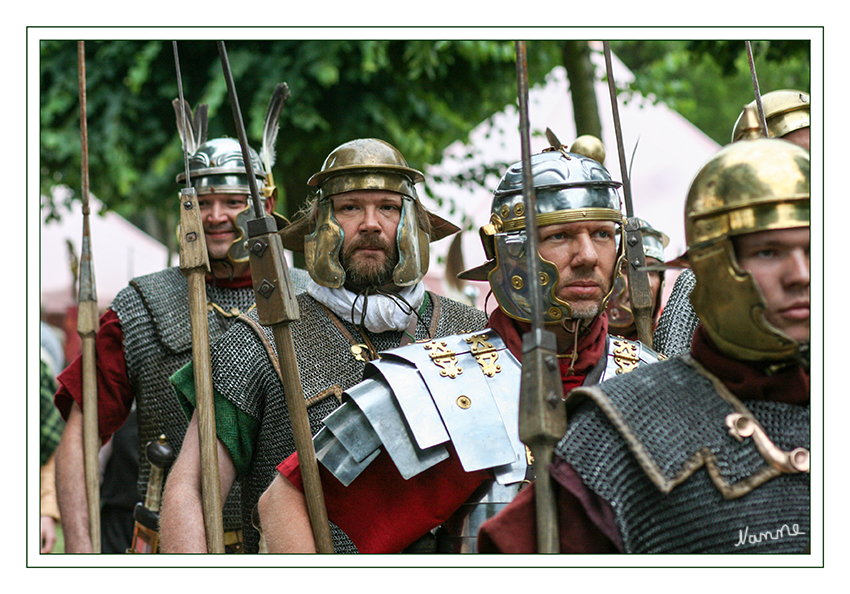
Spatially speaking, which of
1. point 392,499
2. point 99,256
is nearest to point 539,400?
point 392,499

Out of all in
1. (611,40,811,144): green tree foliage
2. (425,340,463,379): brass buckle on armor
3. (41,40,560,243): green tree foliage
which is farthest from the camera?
(41,40,560,243): green tree foliage

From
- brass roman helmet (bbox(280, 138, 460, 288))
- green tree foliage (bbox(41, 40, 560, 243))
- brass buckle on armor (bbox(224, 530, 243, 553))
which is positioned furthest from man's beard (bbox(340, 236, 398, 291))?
green tree foliage (bbox(41, 40, 560, 243))

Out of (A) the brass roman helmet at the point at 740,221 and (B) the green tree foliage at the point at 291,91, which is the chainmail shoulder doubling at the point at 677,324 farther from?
(B) the green tree foliage at the point at 291,91

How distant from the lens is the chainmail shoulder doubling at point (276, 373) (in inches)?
160

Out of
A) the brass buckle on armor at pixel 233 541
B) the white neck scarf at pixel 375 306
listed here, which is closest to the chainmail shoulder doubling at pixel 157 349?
the brass buckle on armor at pixel 233 541

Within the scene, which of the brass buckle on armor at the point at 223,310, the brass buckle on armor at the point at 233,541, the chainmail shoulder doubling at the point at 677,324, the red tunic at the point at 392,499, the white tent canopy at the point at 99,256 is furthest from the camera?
the white tent canopy at the point at 99,256

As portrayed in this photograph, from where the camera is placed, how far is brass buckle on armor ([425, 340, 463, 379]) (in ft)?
11.0

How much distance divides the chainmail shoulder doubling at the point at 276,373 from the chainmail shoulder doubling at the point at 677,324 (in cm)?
94

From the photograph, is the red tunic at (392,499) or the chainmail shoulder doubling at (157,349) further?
the chainmail shoulder doubling at (157,349)

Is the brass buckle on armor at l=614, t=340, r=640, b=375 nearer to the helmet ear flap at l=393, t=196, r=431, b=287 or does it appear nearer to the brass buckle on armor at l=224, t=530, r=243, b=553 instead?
the helmet ear flap at l=393, t=196, r=431, b=287

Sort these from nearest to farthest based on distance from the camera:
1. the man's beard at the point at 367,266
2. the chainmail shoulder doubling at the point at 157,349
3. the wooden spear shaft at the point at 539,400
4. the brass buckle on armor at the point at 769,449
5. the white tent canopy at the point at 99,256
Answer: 1. the wooden spear shaft at the point at 539,400
2. the brass buckle on armor at the point at 769,449
3. the man's beard at the point at 367,266
4. the chainmail shoulder doubling at the point at 157,349
5. the white tent canopy at the point at 99,256

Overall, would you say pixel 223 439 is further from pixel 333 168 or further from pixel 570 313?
pixel 570 313

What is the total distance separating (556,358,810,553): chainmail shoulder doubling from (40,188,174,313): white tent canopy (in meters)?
9.99
